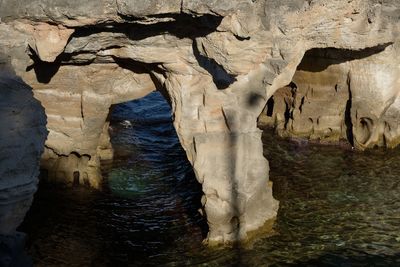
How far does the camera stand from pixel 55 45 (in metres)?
7.41

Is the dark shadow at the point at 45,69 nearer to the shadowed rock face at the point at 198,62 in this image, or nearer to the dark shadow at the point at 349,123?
the shadowed rock face at the point at 198,62

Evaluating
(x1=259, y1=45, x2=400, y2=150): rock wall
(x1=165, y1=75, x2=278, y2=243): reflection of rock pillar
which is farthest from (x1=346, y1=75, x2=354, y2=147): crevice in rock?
(x1=165, y1=75, x2=278, y2=243): reflection of rock pillar

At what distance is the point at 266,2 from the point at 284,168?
184 inches

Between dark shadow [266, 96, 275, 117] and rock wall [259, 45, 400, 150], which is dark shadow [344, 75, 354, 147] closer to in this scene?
rock wall [259, 45, 400, 150]

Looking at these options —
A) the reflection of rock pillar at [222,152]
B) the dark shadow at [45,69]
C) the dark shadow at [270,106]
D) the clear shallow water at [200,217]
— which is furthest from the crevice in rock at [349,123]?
the dark shadow at [45,69]

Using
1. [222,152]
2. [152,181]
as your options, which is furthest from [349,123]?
[222,152]

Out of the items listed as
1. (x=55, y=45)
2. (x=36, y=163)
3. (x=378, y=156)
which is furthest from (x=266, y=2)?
(x=378, y=156)

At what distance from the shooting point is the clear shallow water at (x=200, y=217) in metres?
8.80

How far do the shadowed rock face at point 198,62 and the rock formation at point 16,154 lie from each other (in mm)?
468

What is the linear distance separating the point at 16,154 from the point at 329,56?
740 centimetres

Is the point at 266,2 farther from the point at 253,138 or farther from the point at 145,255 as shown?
the point at 145,255

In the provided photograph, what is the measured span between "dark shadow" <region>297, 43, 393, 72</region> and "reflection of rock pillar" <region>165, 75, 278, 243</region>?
3977 mm

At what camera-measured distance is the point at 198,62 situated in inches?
339

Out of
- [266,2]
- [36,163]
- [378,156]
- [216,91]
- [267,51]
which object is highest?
[266,2]
